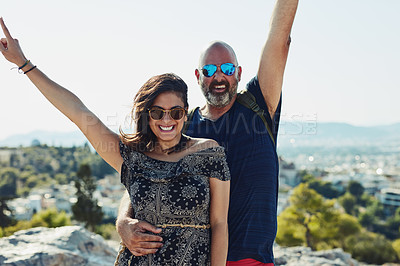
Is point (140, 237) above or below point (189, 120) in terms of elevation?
below

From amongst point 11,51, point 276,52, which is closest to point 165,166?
point 276,52

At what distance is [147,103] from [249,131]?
0.74 meters

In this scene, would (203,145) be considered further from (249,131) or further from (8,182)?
(8,182)

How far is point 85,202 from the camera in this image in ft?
86.3

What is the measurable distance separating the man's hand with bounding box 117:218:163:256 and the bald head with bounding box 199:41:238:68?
1.19m

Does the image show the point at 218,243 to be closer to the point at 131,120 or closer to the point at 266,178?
the point at 266,178

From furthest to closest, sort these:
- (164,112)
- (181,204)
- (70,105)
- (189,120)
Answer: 1. (189,120)
2. (70,105)
3. (164,112)
4. (181,204)

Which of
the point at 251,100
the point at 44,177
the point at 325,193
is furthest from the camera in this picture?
the point at 44,177

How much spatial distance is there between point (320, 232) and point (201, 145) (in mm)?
22533

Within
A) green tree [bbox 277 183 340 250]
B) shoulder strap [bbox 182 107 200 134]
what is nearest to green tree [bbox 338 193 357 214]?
green tree [bbox 277 183 340 250]

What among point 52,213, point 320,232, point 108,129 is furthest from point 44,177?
point 108,129

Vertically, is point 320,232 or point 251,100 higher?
point 251,100

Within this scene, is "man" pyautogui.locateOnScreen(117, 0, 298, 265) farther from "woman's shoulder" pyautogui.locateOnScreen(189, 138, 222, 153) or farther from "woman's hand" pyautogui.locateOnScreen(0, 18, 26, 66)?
"woman's hand" pyautogui.locateOnScreen(0, 18, 26, 66)

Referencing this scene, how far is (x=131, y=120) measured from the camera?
95.6 inches
